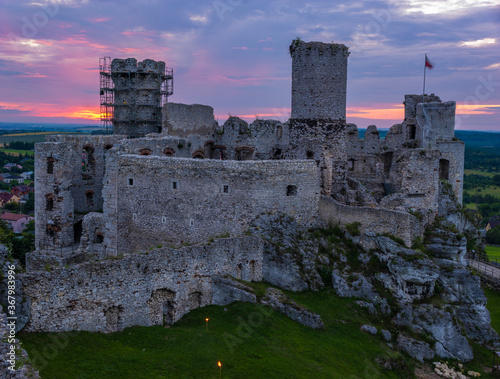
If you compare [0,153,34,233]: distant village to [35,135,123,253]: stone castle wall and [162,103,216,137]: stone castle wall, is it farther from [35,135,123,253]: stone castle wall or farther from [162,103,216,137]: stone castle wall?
[162,103,216,137]: stone castle wall

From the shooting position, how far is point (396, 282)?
27672 mm

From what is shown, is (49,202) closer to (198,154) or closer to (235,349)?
(198,154)

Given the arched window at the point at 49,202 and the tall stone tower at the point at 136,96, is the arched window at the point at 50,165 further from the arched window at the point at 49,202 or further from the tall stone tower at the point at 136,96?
the tall stone tower at the point at 136,96

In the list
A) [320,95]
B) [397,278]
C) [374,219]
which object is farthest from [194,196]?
[397,278]

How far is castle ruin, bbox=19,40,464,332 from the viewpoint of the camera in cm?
2188

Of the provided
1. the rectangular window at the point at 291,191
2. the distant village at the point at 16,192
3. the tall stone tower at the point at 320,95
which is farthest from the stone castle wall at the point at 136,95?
the distant village at the point at 16,192

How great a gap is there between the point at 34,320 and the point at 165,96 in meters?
31.6

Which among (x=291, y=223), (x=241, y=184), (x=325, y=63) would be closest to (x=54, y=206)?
(x=241, y=184)

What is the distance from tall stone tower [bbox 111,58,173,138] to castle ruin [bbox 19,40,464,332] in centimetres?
619

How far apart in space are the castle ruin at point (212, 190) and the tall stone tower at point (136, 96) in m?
6.19

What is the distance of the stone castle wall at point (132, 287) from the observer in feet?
59.6

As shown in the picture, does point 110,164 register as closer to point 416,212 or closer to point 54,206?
point 54,206

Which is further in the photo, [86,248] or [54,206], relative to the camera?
[54,206]

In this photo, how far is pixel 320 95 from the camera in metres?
33.2
